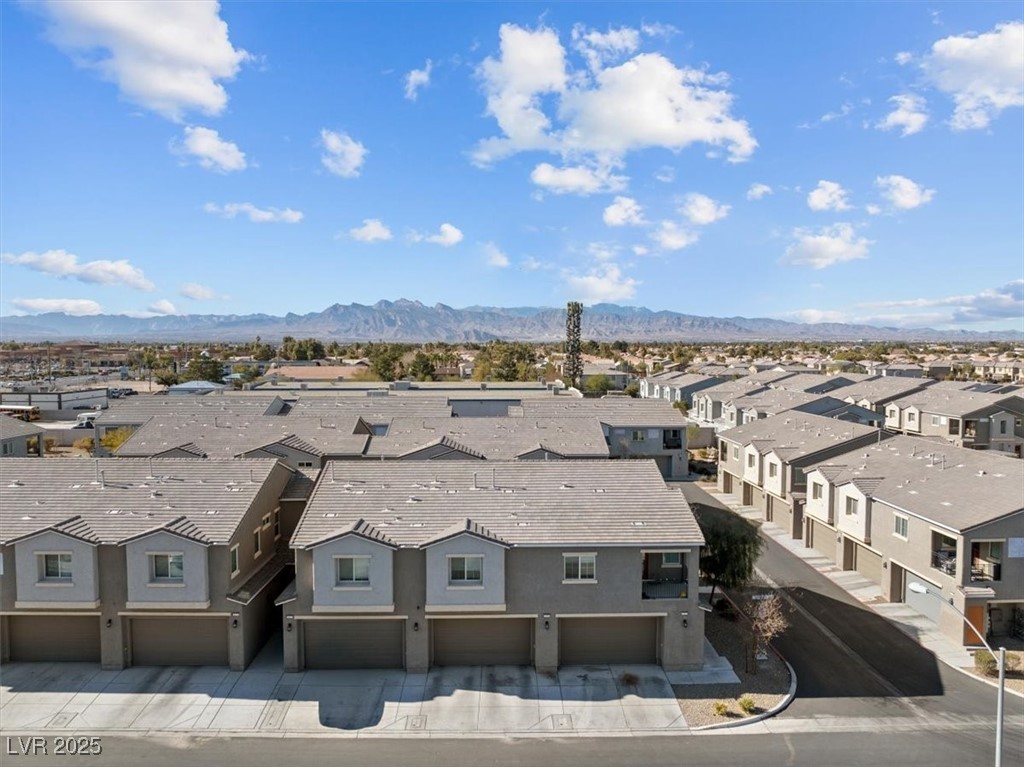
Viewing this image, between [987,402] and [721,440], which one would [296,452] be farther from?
[987,402]

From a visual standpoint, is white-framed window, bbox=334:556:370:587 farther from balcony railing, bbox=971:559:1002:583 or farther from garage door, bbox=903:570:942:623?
balcony railing, bbox=971:559:1002:583

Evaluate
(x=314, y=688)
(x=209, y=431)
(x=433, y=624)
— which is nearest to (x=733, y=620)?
(x=433, y=624)

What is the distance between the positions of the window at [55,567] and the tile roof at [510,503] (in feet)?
26.5

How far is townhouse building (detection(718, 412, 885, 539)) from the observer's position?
41188 millimetres

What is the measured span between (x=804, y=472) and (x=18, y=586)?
131ft

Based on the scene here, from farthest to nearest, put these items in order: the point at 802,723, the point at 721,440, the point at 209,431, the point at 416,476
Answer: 1. the point at 721,440
2. the point at 209,431
3. the point at 416,476
4. the point at 802,723

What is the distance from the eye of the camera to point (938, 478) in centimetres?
3159

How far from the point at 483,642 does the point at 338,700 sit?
5.41 metres

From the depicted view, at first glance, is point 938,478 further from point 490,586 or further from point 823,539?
point 490,586

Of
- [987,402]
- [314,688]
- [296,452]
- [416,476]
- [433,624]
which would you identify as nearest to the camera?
[314,688]

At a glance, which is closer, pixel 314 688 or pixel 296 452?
pixel 314 688

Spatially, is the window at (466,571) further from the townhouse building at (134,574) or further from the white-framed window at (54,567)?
the white-framed window at (54,567)

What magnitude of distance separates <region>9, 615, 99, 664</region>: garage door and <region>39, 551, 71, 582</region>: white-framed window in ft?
6.00

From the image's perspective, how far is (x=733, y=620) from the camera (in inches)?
1099
